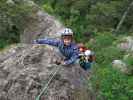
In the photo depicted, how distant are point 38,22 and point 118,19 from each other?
468 centimetres

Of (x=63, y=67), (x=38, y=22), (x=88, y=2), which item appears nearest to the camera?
(x=63, y=67)

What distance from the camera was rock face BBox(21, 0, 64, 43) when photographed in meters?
14.2

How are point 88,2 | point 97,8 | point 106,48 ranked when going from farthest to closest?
1. point 88,2
2. point 97,8
3. point 106,48

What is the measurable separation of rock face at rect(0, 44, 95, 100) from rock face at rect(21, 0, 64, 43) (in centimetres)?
720

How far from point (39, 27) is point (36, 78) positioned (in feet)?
28.6

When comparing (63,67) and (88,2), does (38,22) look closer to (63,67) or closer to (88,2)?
(88,2)

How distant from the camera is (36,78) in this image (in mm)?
6051

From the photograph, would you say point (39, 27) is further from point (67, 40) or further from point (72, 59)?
point (72, 59)

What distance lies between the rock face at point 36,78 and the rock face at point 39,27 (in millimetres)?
7196

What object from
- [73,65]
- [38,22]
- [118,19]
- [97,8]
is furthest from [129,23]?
[73,65]

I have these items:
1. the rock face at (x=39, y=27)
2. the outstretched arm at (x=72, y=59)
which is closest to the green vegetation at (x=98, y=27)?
the rock face at (x=39, y=27)

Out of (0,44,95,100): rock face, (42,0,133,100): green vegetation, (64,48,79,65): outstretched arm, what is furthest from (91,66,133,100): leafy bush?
(42,0,133,100): green vegetation

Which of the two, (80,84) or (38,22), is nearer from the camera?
(80,84)

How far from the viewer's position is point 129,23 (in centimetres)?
1848
